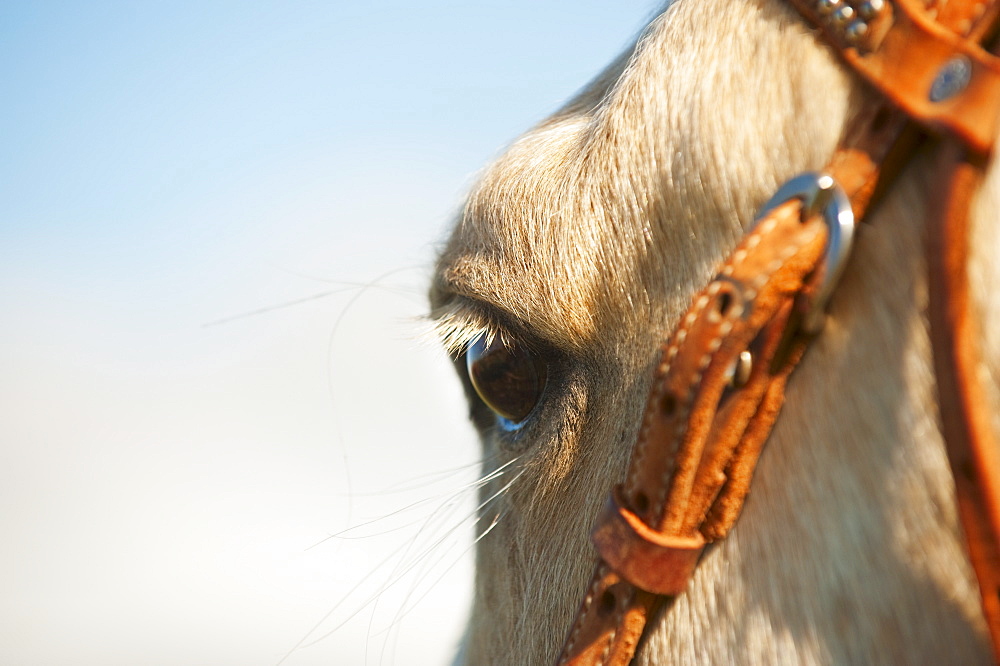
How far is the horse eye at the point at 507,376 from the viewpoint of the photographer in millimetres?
1262

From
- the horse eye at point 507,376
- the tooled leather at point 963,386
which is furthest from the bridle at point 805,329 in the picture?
the horse eye at point 507,376

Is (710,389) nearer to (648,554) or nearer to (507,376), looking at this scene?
(648,554)

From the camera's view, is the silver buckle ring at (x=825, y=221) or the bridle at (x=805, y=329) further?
the silver buckle ring at (x=825, y=221)

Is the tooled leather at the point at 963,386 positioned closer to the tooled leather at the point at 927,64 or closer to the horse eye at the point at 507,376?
the tooled leather at the point at 927,64

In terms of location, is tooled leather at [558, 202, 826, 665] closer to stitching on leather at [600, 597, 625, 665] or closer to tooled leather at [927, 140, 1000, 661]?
stitching on leather at [600, 597, 625, 665]

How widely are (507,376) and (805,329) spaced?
54cm

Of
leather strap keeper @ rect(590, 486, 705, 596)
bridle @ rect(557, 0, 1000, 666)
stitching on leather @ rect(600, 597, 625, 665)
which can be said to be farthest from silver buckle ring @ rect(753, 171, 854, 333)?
stitching on leather @ rect(600, 597, 625, 665)

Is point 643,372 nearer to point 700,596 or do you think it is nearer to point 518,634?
point 700,596

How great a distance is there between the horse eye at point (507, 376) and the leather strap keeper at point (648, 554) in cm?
31

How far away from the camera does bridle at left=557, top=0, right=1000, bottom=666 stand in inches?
27.9

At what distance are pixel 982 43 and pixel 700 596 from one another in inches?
25.6

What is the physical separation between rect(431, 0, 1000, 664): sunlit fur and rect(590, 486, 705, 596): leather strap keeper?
1.1 inches

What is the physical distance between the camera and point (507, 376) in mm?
1298

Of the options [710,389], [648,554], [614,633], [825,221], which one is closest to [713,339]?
[710,389]
